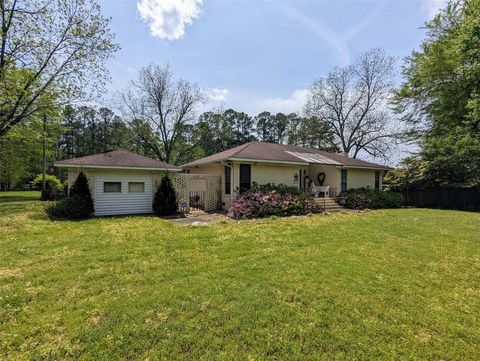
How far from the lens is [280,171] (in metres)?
15.0

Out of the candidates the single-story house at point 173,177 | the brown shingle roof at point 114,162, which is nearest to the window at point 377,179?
the single-story house at point 173,177

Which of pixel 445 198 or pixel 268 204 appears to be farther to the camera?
pixel 445 198

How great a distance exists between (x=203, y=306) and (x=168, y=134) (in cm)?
3035

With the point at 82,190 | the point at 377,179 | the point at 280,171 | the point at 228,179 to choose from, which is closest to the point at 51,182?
the point at 82,190

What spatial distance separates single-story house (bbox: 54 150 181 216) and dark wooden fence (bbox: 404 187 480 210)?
18.1 meters

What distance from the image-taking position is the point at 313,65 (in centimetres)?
1455

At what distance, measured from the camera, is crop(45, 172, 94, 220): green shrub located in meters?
11.2

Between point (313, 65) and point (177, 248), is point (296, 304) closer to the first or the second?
point (177, 248)

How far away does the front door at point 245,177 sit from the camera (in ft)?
44.9

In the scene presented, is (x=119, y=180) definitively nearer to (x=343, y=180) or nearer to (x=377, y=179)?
(x=343, y=180)

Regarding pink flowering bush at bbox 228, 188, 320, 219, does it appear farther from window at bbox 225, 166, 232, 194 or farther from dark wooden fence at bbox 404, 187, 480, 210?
dark wooden fence at bbox 404, 187, 480, 210

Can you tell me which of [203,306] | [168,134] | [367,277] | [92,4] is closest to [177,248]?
[203,306]

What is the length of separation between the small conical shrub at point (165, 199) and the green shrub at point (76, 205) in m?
2.99

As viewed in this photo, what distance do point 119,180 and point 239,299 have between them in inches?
449
